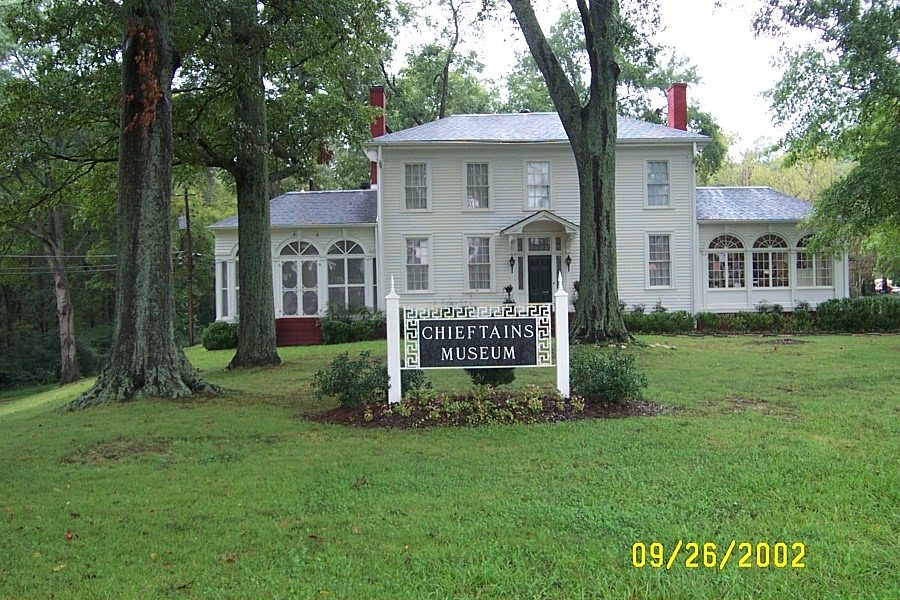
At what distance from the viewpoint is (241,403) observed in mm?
11070

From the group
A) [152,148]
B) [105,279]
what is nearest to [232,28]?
[152,148]

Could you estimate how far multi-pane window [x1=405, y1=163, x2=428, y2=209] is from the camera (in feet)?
80.2

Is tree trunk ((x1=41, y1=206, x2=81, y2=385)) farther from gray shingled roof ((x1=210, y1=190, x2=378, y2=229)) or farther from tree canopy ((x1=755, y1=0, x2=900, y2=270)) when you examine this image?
tree canopy ((x1=755, y1=0, x2=900, y2=270))

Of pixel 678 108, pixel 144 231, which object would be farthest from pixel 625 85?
pixel 144 231

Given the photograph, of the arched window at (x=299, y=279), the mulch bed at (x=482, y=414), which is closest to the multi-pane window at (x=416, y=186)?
the arched window at (x=299, y=279)

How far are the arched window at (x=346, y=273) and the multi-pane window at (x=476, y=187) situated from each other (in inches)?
161

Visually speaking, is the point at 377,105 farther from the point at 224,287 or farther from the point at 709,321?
the point at 709,321

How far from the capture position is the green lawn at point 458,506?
4098 millimetres

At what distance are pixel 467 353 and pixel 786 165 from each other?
16969 mm

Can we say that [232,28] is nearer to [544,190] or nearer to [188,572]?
[188,572]

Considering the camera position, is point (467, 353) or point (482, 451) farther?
point (467, 353)

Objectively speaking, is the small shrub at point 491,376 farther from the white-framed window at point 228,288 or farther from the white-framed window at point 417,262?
→ the white-framed window at point 228,288

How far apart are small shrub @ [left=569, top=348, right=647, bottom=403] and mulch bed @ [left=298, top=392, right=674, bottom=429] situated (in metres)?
0.13
